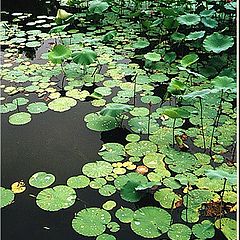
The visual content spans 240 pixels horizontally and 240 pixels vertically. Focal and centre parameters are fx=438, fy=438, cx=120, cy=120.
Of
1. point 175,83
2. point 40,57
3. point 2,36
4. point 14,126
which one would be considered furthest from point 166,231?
point 2,36

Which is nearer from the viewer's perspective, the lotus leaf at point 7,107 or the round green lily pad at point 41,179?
the round green lily pad at point 41,179

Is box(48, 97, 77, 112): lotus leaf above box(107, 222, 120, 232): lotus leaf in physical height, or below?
below

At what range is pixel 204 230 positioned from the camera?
153cm

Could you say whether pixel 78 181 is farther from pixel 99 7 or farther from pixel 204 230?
pixel 99 7

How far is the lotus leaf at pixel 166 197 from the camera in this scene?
1665mm

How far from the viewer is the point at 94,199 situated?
1.71m

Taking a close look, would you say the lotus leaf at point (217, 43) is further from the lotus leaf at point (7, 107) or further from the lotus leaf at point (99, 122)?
the lotus leaf at point (7, 107)

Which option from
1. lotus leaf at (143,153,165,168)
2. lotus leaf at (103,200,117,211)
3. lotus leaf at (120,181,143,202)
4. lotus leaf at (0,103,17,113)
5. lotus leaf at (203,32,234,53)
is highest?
lotus leaf at (203,32,234,53)

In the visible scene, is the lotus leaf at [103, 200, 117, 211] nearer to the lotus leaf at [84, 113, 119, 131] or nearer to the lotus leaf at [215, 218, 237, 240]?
the lotus leaf at [215, 218, 237, 240]

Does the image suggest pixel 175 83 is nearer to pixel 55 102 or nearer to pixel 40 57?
pixel 55 102

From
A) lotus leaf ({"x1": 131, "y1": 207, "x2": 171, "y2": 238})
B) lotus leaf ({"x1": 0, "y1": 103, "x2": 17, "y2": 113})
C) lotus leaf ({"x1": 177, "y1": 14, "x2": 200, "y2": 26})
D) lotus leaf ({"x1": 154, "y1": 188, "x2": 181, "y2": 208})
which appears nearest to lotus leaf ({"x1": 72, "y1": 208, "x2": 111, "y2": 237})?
lotus leaf ({"x1": 131, "y1": 207, "x2": 171, "y2": 238})

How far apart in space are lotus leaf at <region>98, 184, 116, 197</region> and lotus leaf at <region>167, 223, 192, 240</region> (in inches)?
11.7

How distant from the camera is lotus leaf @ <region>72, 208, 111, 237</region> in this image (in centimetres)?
154

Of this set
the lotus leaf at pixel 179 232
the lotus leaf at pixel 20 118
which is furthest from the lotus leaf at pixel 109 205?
the lotus leaf at pixel 20 118
